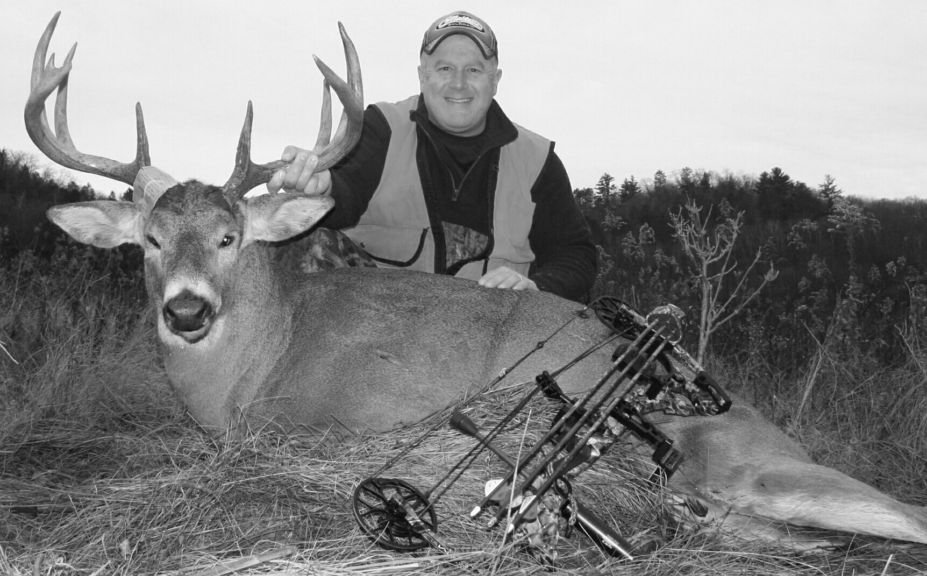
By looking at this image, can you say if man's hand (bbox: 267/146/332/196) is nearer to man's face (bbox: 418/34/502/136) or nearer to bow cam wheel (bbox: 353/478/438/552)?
man's face (bbox: 418/34/502/136)

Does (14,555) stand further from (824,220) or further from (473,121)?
(824,220)

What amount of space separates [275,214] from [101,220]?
93cm

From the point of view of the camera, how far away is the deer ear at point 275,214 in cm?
496

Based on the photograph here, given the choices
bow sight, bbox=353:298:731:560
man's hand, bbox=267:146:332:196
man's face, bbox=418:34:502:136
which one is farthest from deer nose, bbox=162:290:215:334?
man's face, bbox=418:34:502:136

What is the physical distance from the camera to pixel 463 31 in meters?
6.45

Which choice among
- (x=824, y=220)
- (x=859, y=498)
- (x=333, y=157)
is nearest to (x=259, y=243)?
(x=333, y=157)

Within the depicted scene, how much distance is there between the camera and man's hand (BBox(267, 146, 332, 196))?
5203mm

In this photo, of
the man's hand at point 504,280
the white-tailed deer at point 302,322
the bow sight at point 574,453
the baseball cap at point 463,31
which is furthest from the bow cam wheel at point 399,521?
the baseball cap at point 463,31

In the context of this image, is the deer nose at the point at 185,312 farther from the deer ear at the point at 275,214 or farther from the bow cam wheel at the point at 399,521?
the bow cam wheel at the point at 399,521

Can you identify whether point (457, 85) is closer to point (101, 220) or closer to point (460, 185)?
point (460, 185)

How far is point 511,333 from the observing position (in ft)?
15.8

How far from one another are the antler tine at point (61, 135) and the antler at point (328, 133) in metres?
0.56

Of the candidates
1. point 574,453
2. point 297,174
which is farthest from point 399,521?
point 297,174

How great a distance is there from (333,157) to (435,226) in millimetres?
1023
